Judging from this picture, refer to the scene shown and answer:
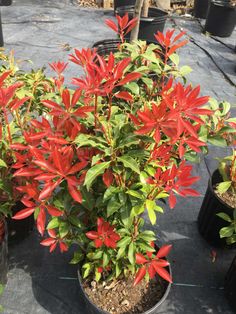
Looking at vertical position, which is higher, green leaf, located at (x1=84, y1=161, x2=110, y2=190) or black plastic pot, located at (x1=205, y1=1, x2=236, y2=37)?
green leaf, located at (x1=84, y1=161, x2=110, y2=190)

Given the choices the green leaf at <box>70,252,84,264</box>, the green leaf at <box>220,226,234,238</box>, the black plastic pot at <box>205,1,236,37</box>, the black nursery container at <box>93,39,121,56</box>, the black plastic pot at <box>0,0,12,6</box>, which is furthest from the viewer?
the black plastic pot at <box>0,0,12,6</box>

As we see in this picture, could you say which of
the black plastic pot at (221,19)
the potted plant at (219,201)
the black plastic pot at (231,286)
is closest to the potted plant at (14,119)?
the potted plant at (219,201)

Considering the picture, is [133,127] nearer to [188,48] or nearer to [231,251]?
[231,251]

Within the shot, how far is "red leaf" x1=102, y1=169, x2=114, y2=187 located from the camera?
0.98 m

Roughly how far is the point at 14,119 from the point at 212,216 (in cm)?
123

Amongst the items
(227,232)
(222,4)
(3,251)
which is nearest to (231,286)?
(227,232)

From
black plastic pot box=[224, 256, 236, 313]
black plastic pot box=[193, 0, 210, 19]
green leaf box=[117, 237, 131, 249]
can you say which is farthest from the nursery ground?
black plastic pot box=[193, 0, 210, 19]

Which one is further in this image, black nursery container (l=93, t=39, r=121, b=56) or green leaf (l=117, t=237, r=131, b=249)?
black nursery container (l=93, t=39, r=121, b=56)

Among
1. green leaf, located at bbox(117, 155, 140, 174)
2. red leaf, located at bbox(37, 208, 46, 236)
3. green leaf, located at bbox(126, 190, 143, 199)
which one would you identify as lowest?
red leaf, located at bbox(37, 208, 46, 236)

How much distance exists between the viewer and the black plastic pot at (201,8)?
562cm

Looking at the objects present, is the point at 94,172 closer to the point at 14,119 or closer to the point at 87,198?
the point at 87,198

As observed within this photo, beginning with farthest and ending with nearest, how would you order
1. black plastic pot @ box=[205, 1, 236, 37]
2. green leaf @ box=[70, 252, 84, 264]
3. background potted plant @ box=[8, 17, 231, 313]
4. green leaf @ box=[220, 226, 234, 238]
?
black plastic pot @ box=[205, 1, 236, 37], green leaf @ box=[220, 226, 234, 238], green leaf @ box=[70, 252, 84, 264], background potted plant @ box=[8, 17, 231, 313]

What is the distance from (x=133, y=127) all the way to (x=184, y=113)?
0.68 ft

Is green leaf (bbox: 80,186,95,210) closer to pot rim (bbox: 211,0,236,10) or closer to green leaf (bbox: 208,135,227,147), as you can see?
green leaf (bbox: 208,135,227,147)
